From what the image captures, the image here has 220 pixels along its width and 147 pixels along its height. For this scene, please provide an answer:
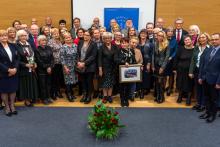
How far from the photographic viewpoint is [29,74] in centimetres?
375

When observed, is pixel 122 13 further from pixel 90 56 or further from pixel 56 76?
pixel 56 76

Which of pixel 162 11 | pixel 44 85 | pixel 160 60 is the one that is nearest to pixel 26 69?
pixel 44 85

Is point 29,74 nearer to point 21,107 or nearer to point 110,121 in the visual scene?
point 21,107

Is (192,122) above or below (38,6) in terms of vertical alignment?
below

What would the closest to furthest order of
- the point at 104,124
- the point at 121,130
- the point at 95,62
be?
the point at 104,124, the point at 121,130, the point at 95,62

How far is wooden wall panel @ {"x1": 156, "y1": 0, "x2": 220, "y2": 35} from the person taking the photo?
6.13 meters

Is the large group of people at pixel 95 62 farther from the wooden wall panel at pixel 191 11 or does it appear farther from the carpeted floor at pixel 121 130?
the wooden wall panel at pixel 191 11

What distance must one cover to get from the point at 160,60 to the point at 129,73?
797 millimetres

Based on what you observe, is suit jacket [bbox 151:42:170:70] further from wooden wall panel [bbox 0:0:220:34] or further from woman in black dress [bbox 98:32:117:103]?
wooden wall panel [bbox 0:0:220:34]

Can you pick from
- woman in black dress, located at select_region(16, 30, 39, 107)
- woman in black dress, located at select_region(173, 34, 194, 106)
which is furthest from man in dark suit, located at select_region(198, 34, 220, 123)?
woman in black dress, located at select_region(16, 30, 39, 107)

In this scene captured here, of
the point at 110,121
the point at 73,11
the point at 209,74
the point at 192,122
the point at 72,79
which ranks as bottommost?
the point at 192,122

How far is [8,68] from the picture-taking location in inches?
132

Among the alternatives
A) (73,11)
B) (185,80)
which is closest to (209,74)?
(185,80)

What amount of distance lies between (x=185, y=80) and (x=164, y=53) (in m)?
0.70
